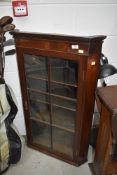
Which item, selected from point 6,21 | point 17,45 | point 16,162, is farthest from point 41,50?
point 16,162

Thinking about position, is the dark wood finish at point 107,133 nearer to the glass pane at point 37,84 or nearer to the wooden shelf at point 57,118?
the wooden shelf at point 57,118

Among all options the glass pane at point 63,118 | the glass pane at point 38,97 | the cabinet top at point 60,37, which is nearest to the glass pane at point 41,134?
the glass pane at point 63,118

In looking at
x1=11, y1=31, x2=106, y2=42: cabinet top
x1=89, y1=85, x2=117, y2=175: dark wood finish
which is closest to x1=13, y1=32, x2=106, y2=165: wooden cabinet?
x1=11, y1=31, x2=106, y2=42: cabinet top

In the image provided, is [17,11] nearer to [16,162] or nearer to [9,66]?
[9,66]

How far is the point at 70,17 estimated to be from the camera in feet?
5.39

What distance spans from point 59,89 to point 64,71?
0.55ft

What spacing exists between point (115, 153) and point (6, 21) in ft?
4.41

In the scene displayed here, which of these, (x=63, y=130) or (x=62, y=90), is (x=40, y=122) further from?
(x=62, y=90)

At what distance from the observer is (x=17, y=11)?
5.12 feet

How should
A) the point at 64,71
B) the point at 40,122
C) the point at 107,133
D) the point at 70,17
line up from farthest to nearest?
the point at 40,122 → the point at 70,17 → the point at 64,71 → the point at 107,133

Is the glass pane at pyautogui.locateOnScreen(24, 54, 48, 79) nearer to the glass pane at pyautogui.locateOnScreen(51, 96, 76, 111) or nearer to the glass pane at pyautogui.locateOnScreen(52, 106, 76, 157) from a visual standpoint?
the glass pane at pyautogui.locateOnScreen(51, 96, 76, 111)

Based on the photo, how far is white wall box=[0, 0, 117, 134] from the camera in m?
1.59

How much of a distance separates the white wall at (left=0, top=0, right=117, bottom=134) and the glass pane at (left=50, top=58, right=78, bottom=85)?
0.38 meters

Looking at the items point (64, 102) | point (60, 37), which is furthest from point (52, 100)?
point (60, 37)
